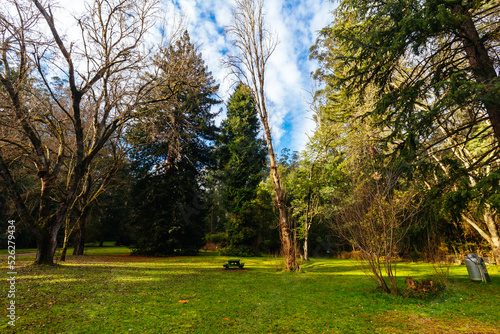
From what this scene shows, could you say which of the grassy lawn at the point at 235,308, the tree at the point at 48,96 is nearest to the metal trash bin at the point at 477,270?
the grassy lawn at the point at 235,308

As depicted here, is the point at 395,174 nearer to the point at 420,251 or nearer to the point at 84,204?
the point at 420,251

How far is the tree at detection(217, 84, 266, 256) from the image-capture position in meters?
19.8

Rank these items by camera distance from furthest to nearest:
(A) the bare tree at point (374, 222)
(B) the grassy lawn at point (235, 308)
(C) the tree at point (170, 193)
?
(C) the tree at point (170, 193) → (A) the bare tree at point (374, 222) → (B) the grassy lawn at point (235, 308)

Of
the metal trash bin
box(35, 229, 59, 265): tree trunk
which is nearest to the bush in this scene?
the metal trash bin

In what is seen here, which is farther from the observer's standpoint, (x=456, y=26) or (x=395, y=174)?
(x=395, y=174)

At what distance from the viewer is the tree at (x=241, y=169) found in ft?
65.1

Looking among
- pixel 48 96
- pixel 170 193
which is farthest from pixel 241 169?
pixel 48 96

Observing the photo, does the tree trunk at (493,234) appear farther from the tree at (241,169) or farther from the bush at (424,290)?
the tree at (241,169)

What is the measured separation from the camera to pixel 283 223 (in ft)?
32.1

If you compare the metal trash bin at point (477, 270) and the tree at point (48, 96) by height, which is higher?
the tree at point (48, 96)

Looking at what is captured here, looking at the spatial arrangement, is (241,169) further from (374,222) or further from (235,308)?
(235,308)

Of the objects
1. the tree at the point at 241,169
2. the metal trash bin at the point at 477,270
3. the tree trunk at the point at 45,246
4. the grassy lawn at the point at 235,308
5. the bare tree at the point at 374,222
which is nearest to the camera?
the grassy lawn at the point at 235,308

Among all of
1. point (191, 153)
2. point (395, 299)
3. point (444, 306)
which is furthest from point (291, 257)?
point (191, 153)

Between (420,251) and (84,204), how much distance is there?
20136mm
